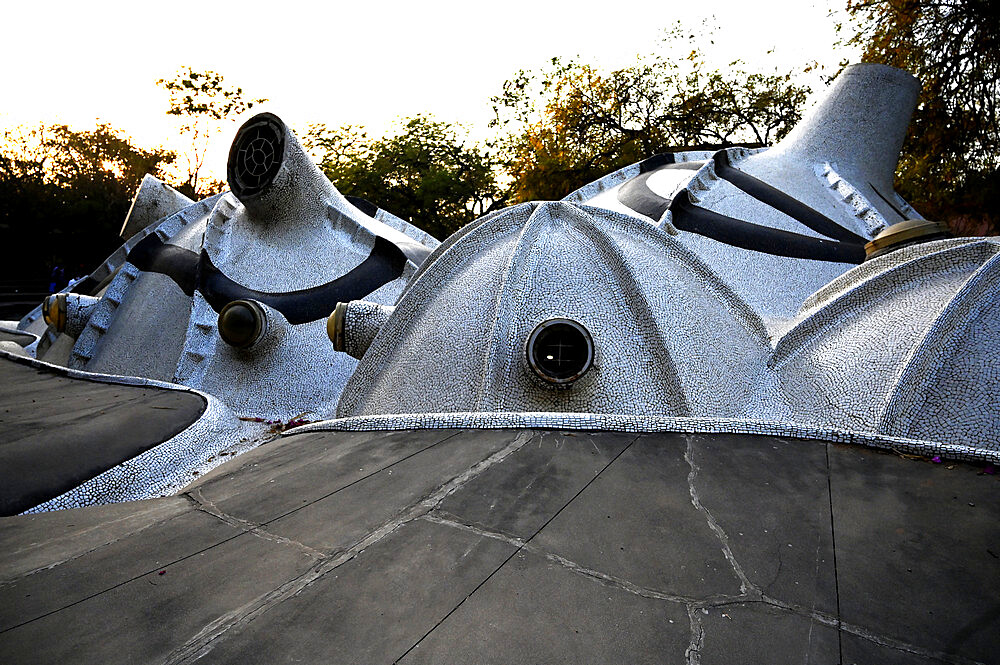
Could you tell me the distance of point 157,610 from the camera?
185 centimetres

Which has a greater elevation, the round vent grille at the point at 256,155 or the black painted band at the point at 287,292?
the round vent grille at the point at 256,155

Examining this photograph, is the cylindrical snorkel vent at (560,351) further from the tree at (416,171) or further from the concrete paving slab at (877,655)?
the tree at (416,171)

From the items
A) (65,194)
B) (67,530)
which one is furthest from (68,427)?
(65,194)

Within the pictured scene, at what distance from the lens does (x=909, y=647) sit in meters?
1.64

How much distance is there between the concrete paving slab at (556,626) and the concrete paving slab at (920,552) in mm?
578

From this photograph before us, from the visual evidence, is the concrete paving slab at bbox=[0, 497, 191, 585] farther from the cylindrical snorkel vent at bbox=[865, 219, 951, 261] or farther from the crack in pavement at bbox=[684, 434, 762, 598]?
the cylindrical snorkel vent at bbox=[865, 219, 951, 261]

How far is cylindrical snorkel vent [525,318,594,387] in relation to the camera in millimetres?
4645

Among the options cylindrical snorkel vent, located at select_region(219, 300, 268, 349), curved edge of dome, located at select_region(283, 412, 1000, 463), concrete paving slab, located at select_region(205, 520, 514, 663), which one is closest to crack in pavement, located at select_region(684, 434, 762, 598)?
curved edge of dome, located at select_region(283, 412, 1000, 463)

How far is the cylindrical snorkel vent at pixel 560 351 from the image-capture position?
4.64 metres

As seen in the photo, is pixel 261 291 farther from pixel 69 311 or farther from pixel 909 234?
pixel 909 234

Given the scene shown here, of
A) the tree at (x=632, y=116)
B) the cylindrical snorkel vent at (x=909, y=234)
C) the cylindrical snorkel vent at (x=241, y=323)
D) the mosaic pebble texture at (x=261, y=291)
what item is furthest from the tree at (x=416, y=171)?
the cylindrical snorkel vent at (x=909, y=234)

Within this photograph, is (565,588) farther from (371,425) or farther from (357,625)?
(371,425)

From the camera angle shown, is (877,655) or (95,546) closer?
(877,655)

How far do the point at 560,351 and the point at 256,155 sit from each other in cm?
696
